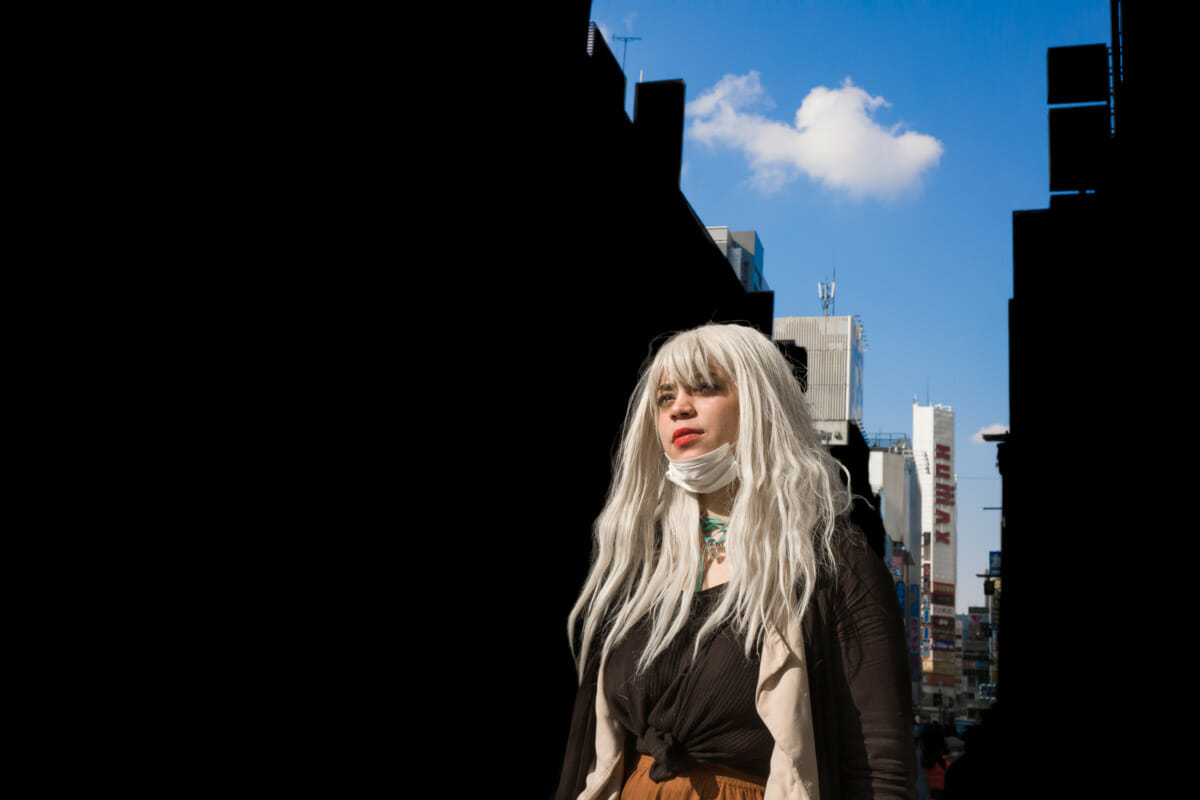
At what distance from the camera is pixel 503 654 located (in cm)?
843

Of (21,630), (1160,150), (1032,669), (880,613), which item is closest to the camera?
(880,613)

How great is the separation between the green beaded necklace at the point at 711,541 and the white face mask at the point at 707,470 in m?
0.10

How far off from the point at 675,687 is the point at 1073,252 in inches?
490

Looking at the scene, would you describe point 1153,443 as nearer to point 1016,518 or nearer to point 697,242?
point 1016,518

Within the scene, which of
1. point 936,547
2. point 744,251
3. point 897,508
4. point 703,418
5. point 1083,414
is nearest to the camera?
point 703,418

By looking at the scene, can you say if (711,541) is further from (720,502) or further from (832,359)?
(832,359)

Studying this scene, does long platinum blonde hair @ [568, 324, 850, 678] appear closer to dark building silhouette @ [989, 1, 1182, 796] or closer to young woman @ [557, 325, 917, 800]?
young woman @ [557, 325, 917, 800]

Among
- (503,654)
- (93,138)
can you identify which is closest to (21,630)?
(93,138)

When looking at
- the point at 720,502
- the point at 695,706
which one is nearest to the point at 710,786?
the point at 695,706

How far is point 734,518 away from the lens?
252cm

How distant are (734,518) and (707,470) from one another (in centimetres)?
16

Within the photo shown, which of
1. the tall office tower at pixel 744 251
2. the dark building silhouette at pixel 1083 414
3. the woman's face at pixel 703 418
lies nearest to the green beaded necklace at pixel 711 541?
the woman's face at pixel 703 418

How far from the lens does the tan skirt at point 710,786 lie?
88.8 inches

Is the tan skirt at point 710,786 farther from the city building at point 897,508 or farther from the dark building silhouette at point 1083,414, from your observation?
the city building at point 897,508
